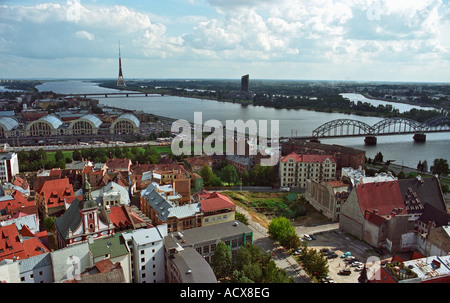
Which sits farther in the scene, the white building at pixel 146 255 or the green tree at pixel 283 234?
the green tree at pixel 283 234

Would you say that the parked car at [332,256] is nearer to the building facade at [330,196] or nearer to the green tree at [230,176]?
the building facade at [330,196]

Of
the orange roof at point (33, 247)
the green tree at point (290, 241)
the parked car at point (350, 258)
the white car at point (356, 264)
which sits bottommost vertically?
the parked car at point (350, 258)

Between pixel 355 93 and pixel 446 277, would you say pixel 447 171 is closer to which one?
pixel 446 277

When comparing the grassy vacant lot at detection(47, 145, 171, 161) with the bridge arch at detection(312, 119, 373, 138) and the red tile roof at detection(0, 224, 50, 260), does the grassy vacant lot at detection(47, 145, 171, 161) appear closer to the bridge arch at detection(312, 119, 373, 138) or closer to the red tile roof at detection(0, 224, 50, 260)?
the bridge arch at detection(312, 119, 373, 138)

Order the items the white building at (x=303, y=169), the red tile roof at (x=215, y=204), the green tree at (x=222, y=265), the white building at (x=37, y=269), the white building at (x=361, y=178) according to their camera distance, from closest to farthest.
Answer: the white building at (x=37, y=269)
the green tree at (x=222, y=265)
the red tile roof at (x=215, y=204)
the white building at (x=361, y=178)
the white building at (x=303, y=169)

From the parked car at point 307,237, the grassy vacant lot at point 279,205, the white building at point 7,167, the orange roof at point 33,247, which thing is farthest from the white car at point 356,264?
the white building at point 7,167
